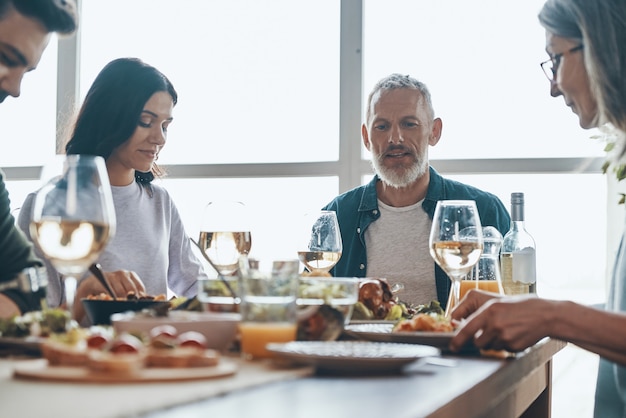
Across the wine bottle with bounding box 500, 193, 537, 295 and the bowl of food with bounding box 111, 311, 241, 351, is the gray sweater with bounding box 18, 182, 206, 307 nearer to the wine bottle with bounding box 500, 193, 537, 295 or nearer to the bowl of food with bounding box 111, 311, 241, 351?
the wine bottle with bounding box 500, 193, 537, 295

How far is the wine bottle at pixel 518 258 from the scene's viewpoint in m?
2.23

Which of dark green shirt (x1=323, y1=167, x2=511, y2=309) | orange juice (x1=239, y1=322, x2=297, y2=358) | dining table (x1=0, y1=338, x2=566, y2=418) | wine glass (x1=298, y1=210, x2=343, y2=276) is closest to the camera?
dining table (x1=0, y1=338, x2=566, y2=418)

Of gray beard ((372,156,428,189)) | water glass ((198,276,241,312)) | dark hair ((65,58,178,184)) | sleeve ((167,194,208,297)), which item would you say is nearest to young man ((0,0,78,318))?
water glass ((198,276,241,312))

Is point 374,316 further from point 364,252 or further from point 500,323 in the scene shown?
point 364,252

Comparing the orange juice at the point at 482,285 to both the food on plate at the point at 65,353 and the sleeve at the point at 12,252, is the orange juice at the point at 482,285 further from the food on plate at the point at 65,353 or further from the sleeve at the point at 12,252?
the food on plate at the point at 65,353

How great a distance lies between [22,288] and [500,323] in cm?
70

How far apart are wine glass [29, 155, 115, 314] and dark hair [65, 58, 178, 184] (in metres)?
1.90

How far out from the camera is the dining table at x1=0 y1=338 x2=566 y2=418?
72 cm

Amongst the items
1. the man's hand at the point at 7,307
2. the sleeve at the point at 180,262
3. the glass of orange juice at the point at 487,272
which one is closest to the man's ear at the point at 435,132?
the sleeve at the point at 180,262

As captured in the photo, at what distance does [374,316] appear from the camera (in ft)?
5.54

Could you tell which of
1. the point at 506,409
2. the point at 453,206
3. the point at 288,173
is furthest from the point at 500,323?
the point at 288,173

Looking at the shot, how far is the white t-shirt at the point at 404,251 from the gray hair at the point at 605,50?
1437mm

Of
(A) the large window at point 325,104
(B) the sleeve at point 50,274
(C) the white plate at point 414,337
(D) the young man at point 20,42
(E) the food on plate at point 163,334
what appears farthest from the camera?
(A) the large window at point 325,104

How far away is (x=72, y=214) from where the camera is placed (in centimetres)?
100
